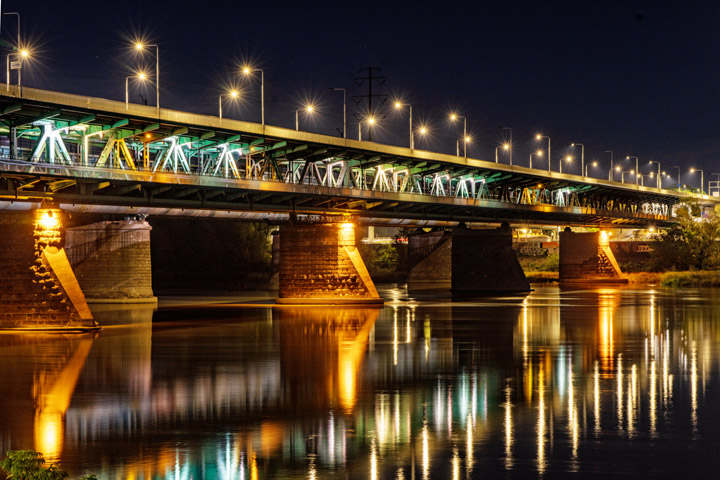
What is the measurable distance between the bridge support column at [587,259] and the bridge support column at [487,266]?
31779 mm

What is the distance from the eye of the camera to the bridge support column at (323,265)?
67.4 meters

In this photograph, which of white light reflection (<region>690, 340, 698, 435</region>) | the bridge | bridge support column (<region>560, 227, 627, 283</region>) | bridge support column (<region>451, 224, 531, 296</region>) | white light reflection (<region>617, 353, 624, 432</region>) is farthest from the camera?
bridge support column (<region>560, 227, 627, 283</region>)

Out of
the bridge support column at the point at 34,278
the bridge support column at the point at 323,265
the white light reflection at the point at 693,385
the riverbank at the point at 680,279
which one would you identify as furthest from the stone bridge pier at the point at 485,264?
the white light reflection at the point at 693,385

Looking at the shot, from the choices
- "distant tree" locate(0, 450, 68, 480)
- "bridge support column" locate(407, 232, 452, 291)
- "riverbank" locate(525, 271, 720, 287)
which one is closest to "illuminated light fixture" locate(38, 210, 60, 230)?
"distant tree" locate(0, 450, 68, 480)

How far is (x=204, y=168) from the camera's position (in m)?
62.8

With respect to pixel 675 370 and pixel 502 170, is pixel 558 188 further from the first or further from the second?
pixel 675 370

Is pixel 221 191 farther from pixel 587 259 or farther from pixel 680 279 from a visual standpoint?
pixel 587 259

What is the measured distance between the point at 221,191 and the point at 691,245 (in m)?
80.4

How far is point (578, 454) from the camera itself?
710 inches

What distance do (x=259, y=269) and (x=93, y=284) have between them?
49379mm

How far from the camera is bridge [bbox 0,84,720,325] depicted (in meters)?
45.4

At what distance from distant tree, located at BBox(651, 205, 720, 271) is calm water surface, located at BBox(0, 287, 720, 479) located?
79.8m

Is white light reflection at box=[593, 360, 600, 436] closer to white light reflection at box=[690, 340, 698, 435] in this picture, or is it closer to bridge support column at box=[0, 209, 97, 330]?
white light reflection at box=[690, 340, 698, 435]

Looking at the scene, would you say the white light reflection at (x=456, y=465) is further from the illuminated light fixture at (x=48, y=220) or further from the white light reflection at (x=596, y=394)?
the illuminated light fixture at (x=48, y=220)
